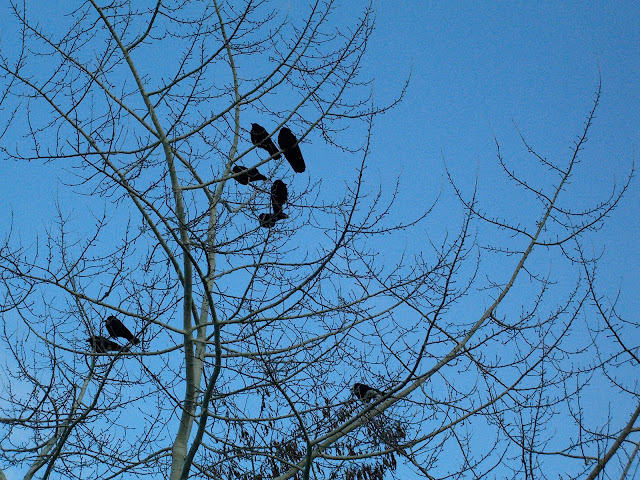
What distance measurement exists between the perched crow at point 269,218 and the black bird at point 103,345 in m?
1.56

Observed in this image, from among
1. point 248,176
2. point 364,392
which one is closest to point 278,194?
point 248,176

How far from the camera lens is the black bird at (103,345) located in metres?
5.78

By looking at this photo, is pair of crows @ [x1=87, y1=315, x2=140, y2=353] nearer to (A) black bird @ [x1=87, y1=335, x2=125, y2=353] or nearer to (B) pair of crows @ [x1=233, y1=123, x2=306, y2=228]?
(A) black bird @ [x1=87, y1=335, x2=125, y2=353]

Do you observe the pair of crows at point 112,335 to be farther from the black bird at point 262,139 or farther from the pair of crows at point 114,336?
the black bird at point 262,139

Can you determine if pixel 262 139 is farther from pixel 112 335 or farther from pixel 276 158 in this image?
pixel 112 335

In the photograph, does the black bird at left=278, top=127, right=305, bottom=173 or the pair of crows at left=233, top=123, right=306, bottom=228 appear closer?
the pair of crows at left=233, top=123, right=306, bottom=228

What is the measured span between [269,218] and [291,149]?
0.73m

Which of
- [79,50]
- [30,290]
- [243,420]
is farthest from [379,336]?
[79,50]

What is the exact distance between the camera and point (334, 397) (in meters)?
5.50

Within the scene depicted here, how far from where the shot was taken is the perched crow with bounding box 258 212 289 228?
552cm

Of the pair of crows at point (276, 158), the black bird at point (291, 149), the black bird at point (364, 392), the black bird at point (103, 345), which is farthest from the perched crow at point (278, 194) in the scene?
the black bird at point (103, 345)

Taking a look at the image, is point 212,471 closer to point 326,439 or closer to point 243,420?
point 243,420

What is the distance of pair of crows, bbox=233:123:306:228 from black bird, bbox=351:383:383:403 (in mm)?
1428

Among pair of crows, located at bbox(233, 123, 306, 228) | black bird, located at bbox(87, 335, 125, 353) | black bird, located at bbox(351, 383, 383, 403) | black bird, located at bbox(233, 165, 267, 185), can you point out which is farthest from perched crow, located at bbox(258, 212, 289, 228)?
black bird, located at bbox(87, 335, 125, 353)
